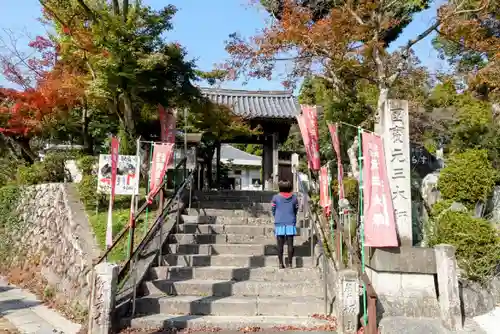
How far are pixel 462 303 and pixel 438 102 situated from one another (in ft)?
33.6

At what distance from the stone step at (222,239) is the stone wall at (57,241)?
172 cm

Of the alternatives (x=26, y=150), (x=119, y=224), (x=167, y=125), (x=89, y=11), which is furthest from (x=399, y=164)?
(x=26, y=150)

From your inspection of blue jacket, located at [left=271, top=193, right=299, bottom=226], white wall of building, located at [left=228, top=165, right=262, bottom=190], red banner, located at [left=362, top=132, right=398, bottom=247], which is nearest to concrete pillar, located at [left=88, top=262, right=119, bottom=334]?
blue jacket, located at [left=271, top=193, right=299, bottom=226]

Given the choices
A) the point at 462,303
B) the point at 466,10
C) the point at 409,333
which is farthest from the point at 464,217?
the point at 466,10

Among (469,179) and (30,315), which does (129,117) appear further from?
(469,179)

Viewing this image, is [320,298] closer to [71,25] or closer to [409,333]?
[409,333]

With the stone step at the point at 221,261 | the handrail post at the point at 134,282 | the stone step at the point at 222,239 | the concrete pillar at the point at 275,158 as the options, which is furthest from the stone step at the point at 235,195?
the handrail post at the point at 134,282

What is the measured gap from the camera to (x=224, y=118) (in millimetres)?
14805

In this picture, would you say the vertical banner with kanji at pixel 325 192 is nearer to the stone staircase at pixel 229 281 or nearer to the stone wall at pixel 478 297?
the stone staircase at pixel 229 281

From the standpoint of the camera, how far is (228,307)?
6.81m

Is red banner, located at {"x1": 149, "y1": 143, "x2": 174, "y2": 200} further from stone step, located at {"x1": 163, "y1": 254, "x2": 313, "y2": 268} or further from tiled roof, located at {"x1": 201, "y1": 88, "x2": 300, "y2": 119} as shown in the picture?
tiled roof, located at {"x1": 201, "y1": 88, "x2": 300, "y2": 119}

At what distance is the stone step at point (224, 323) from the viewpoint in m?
6.31

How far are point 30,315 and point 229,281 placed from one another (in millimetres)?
3904

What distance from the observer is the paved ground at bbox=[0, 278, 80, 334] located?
6.89m
